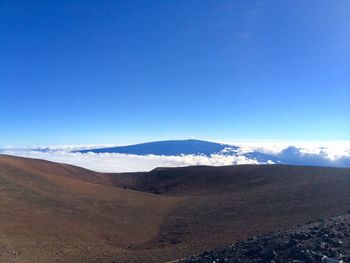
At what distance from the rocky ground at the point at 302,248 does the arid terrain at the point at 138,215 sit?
7.07 meters

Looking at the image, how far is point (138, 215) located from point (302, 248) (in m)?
23.1

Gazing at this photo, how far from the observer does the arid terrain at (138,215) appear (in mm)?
23344

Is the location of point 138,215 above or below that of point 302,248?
below

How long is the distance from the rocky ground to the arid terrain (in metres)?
7.07

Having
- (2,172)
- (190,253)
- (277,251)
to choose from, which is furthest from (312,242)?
(2,172)

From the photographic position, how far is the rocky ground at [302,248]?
1182cm

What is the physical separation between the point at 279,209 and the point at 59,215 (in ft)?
57.6

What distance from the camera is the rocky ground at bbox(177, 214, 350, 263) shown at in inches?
465

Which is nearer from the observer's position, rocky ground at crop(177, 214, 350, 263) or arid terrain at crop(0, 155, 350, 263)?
rocky ground at crop(177, 214, 350, 263)

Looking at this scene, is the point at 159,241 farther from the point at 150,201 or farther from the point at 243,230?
the point at 150,201

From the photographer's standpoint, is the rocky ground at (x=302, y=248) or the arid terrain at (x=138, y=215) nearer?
the rocky ground at (x=302, y=248)

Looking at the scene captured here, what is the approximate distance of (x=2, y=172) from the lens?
39.3 m

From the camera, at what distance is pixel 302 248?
1267 cm

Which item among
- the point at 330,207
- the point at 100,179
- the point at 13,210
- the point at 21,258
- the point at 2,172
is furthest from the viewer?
the point at 100,179
